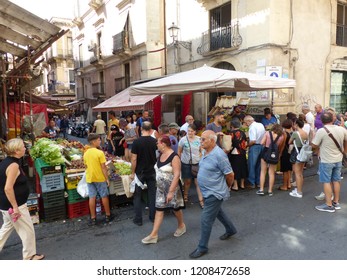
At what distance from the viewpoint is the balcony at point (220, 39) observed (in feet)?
38.4

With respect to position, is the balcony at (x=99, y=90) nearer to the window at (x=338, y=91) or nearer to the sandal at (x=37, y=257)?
the window at (x=338, y=91)

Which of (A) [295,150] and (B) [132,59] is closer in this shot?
(A) [295,150]

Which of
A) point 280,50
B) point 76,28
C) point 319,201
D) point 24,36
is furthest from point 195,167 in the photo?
point 76,28

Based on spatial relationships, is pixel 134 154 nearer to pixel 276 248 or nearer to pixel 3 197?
pixel 3 197

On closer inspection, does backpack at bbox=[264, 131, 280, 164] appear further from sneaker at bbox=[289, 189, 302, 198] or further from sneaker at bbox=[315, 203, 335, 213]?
sneaker at bbox=[315, 203, 335, 213]

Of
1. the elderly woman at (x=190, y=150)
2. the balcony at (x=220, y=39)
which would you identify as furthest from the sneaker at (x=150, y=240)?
the balcony at (x=220, y=39)

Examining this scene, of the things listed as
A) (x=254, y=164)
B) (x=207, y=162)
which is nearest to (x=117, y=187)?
(x=207, y=162)

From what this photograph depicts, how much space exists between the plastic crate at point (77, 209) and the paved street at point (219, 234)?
0.16 metres

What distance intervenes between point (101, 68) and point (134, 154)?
19.6m

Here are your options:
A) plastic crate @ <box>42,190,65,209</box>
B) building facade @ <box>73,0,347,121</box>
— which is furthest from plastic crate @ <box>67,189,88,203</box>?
building facade @ <box>73,0,347,121</box>

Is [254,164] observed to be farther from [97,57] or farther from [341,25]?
[97,57]

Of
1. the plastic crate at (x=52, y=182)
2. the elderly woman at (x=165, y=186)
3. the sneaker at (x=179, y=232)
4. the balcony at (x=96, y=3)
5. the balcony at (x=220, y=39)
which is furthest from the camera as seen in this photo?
the balcony at (x=96, y=3)

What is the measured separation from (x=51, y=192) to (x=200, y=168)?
9.53 ft

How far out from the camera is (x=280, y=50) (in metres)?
10.7
